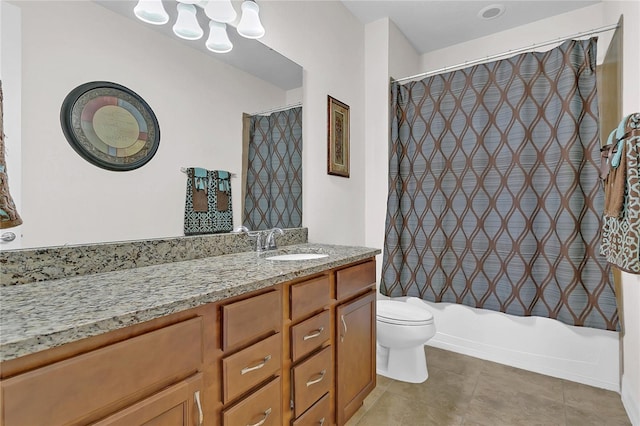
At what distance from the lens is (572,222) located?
203 centimetres

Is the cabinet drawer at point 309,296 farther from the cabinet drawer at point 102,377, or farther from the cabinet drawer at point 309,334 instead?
the cabinet drawer at point 102,377

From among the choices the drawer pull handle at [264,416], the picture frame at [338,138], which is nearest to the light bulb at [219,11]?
the picture frame at [338,138]

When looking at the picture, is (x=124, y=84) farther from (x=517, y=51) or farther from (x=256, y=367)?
(x=517, y=51)

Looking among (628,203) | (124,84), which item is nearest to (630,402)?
(628,203)

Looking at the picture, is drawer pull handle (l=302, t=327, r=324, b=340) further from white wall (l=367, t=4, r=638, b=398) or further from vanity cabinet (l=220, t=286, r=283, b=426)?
white wall (l=367, t=4, r=638, b=398)

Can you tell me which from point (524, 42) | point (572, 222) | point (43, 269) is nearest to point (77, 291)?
point (43, 269)

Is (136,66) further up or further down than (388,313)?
further up

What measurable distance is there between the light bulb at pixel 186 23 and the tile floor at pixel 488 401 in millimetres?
2039

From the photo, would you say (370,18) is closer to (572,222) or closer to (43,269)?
(572,222)

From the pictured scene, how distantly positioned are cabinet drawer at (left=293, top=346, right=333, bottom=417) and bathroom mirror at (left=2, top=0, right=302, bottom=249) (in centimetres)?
77

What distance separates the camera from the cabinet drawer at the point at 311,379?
4.04 feet

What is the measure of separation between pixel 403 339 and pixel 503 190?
1245 mm

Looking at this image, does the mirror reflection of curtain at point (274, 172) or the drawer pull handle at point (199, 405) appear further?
the mirror reflection of curtain at point (274, 172)

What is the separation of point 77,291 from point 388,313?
5.57 ft
